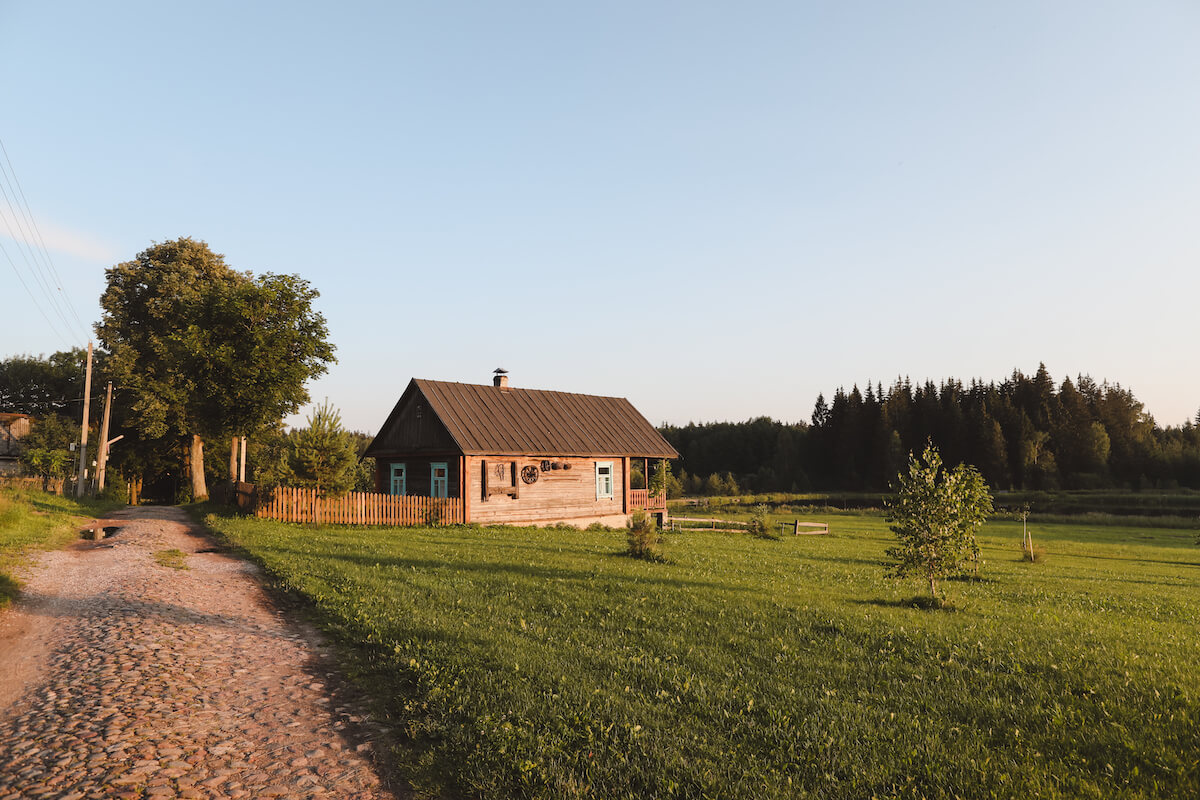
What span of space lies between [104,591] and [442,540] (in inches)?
400

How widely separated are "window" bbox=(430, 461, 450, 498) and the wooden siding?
167cm

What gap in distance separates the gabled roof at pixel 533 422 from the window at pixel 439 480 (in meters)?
2.15

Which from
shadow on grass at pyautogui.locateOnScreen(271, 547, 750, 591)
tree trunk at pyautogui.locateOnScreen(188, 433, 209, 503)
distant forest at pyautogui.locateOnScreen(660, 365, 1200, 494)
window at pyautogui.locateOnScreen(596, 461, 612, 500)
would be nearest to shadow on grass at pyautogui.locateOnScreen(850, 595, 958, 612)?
shadow on grass at pyautogui.locateOnScreen(271, 547, 750, 591)

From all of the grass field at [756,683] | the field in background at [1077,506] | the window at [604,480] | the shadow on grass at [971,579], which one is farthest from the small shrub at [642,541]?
the field in background at [1077,506]

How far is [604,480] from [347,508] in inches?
498

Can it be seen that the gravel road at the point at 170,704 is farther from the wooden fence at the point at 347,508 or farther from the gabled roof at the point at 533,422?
the gabled roof at the point at 533,422

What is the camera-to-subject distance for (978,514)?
12.4 metres

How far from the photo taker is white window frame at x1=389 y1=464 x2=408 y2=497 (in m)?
30.8

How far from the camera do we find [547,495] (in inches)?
1173

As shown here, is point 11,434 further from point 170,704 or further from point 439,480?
point 170,704

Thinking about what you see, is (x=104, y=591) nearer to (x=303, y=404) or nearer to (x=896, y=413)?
(x=303, y=404)

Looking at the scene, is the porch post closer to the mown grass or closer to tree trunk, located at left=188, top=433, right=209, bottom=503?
the mown grass

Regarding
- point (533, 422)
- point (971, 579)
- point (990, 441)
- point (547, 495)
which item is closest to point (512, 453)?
point (547, 495)

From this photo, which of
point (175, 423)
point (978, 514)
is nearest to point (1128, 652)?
point (978, 514)
